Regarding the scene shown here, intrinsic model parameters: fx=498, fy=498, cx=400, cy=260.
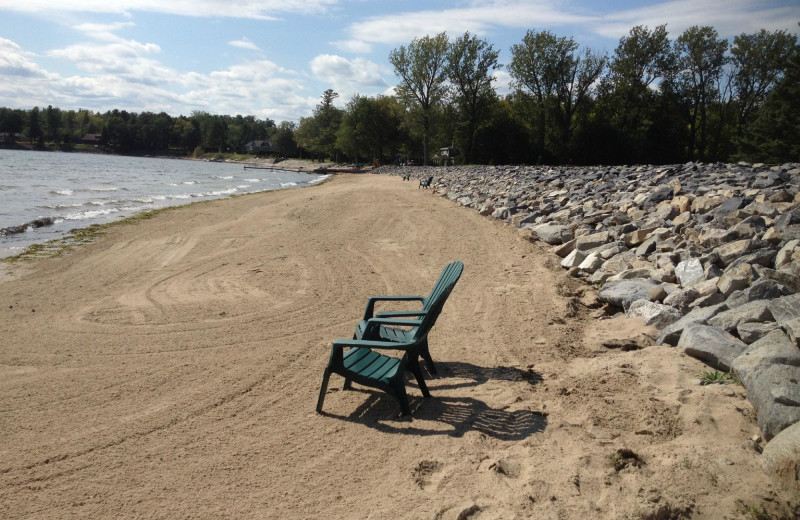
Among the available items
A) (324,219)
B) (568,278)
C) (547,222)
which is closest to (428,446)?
(568,278)

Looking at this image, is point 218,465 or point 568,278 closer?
point 218,465

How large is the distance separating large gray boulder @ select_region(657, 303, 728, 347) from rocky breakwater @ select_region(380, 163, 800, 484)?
0.01m

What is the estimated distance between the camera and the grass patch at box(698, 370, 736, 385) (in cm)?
371

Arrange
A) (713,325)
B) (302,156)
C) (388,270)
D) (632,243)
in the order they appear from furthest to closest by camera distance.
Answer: (302,156) → (388,270) → (632,243) → (713,325)

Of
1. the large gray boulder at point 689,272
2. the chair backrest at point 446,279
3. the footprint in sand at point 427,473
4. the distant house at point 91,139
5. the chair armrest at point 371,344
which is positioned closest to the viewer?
the footprint in sand at point 427,473

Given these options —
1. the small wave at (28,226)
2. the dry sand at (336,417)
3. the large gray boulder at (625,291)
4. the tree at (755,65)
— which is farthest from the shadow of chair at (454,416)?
the tree at (755,65)

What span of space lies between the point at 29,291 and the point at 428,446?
715 centimetres

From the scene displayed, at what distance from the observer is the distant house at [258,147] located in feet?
393


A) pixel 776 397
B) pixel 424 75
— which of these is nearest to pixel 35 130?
pixel 424 75

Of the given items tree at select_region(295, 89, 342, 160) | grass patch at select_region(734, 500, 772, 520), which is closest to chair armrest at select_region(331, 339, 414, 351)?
grass patch at select_region(734, 500, 772, 520)

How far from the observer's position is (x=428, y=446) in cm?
344

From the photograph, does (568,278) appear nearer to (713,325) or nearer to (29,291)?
(713,325)

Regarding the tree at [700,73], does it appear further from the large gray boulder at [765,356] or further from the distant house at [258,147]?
the distant house at [258,147]

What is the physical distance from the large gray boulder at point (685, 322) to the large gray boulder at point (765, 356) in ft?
2.46
